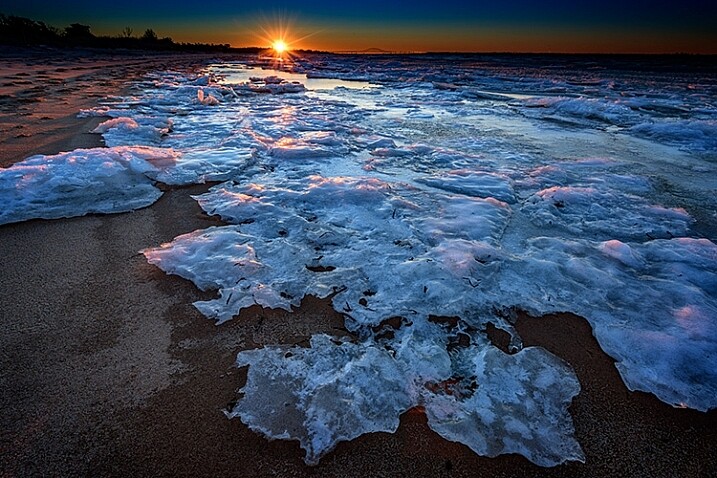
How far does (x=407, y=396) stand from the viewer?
1.64 metres

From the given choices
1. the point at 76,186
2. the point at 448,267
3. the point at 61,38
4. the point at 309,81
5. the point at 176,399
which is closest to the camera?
the point at 176,399

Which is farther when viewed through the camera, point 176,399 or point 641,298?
point 641,298

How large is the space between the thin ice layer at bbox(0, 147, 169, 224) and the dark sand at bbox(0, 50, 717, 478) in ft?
2.94

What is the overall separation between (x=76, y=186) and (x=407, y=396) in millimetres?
3712

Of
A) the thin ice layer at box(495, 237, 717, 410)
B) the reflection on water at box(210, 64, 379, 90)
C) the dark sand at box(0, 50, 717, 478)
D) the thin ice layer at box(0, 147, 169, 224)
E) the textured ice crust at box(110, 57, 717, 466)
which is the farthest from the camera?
the reflection on water at box(210, 64, 379, 90)

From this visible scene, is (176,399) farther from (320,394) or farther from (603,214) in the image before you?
(603,214)

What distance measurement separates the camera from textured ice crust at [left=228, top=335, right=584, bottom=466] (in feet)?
4.84

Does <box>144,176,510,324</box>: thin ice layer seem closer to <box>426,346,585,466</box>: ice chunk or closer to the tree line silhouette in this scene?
<box>426,346,585,466</box>: ice chunk

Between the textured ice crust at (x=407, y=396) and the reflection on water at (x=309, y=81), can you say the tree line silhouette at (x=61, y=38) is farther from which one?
the textured ice crust at (x=407, y=396)

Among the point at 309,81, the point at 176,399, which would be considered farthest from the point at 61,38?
the point at 176,399

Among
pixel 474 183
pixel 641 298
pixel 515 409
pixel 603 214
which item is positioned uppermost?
pixel 474 183

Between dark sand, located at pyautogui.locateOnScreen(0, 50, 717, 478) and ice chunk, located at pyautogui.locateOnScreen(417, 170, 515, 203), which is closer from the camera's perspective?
dark sand, located at pyautogui.locateOnScreen(0, 50, 717, 478)

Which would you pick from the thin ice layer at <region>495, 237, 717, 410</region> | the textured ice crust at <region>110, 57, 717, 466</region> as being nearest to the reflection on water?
the textured ice crust at <region>110, 57, 717, 466</region>

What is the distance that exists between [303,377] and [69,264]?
77.2 inches
